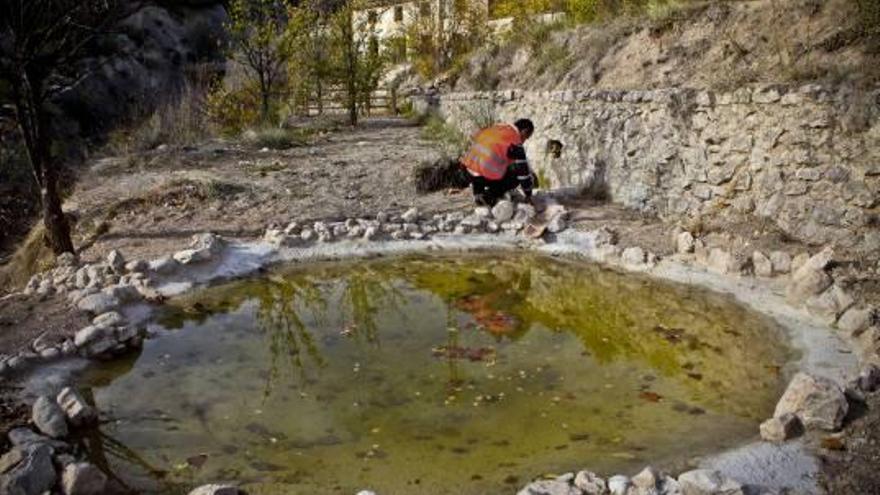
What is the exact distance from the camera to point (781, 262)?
639 centimetres

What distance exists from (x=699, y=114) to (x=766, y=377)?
3985 mm

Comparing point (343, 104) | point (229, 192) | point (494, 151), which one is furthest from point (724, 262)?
point (343, 104)

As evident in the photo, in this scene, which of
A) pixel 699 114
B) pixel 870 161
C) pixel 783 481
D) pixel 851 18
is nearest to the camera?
pixel 783 481

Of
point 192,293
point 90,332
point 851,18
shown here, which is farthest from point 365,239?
point 851,18

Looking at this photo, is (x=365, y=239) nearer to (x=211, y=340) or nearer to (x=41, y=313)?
(x=211, y=340)

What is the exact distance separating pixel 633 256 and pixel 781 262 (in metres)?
1.40

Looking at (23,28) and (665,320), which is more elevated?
(23,28)

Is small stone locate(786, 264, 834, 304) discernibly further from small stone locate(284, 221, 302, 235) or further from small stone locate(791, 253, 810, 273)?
small stone locate(284, 221, 302, 235)

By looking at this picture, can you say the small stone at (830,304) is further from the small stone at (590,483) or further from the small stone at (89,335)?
the small stone at (89,335)

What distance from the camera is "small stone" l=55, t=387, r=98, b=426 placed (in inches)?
171

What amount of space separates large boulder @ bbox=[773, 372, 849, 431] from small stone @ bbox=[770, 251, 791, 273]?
98.7 inches

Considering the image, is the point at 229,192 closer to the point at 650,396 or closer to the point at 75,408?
the point at 75,408

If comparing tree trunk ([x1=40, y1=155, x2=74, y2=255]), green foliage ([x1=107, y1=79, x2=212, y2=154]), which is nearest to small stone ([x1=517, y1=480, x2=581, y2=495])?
tree trunk ([x1=40, y1=155, x2=74, y2=255])

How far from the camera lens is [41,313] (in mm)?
5973
